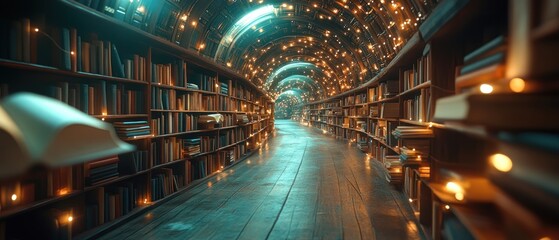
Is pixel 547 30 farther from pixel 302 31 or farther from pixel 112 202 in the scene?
pixel 302 31

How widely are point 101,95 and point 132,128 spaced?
0.67m

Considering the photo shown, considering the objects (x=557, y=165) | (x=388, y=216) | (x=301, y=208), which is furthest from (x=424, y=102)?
(x=557, y=165)

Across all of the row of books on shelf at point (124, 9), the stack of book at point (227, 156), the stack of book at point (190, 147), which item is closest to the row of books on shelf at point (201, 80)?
the stack of book at point (190, 147)

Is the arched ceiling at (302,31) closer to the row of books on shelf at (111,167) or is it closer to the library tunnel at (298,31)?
the library tunnel at (298,31)

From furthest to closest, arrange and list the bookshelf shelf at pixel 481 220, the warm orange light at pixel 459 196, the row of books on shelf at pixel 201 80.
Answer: the row of books on shelf at pixel 201 80
the warm orange light at pixel 459 196
the bookshelf shelf at pixel 481 220

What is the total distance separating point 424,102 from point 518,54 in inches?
116

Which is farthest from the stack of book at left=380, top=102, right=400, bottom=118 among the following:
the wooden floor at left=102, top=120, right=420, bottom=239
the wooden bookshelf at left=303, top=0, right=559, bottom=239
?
the wooden floor at left=102, top=120, right=420, bottom=239

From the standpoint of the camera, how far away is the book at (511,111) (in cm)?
110

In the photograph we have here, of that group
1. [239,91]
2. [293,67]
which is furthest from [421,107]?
[293,67]

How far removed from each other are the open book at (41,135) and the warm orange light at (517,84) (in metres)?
1.53

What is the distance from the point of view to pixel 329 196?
5.75 m

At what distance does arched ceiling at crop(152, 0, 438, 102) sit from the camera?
→ 796cm

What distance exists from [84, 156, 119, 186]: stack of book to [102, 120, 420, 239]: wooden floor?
694 mm

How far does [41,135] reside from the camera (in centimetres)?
79
